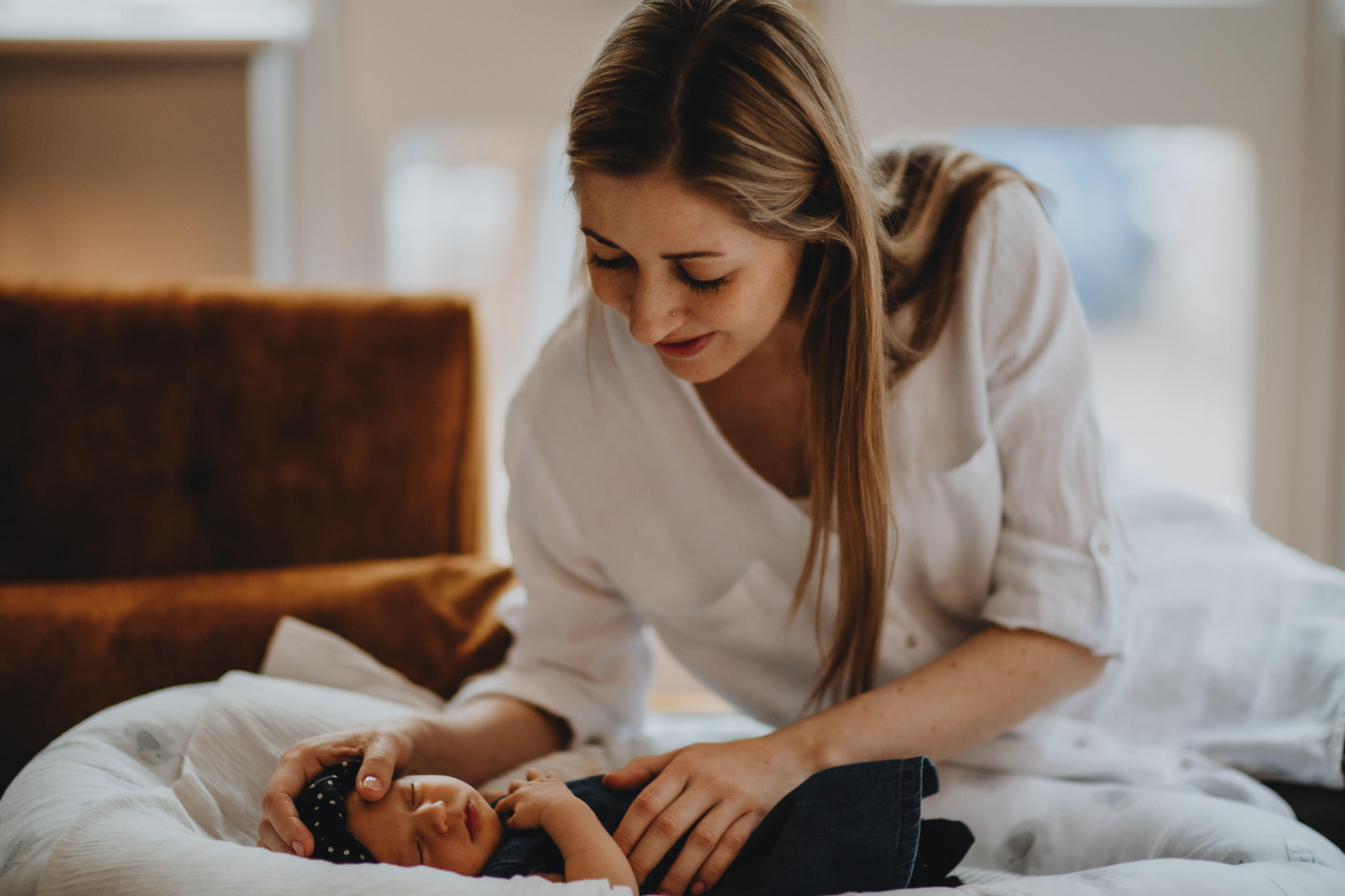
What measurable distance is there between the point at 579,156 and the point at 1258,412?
191 cm

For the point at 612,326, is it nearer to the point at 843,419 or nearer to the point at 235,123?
the point at 843,419

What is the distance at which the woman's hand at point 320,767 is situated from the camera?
32.0 inches

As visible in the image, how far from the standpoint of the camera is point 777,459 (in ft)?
3.69

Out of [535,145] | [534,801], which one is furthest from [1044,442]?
[535,145]

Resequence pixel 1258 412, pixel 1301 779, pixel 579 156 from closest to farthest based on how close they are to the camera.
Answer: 1. pixel 579 156
2. pixel 1301 779
3. pixel 1258 412

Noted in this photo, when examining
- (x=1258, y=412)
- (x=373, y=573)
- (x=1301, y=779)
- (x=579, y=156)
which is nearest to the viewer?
(x=579, y=156)

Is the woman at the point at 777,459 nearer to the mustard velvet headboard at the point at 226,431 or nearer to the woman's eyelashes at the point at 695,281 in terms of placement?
the woman's eyelashes at the point at 695,281

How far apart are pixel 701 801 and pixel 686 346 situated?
41 cm

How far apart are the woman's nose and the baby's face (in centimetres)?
43

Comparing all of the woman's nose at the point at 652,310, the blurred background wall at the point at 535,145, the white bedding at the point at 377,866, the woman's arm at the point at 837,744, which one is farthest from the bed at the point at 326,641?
the blurred background wall at the point at 535,145

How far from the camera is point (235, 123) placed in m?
2.06

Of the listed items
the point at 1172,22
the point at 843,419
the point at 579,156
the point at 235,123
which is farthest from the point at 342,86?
the point at 1172,22

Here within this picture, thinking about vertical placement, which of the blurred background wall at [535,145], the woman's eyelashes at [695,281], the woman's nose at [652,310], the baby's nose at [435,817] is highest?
the blurred background wall at [535,145]

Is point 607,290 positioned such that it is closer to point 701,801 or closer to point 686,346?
point 686,346
